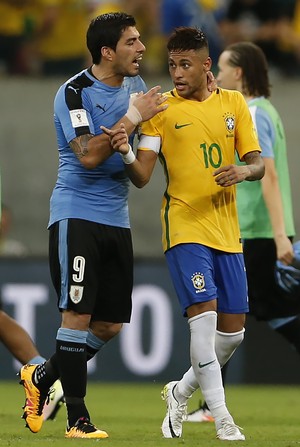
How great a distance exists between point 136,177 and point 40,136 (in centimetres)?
697

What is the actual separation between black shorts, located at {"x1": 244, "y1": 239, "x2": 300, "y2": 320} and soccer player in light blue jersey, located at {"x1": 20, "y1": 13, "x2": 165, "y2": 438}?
74.4 inches

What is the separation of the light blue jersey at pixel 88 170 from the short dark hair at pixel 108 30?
0.61 ft

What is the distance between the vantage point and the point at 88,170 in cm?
676

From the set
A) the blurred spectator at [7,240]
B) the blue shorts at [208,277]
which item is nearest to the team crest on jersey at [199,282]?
the blue shorts at [208,277]

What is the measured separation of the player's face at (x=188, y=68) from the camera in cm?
659

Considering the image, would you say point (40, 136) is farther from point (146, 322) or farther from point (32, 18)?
point (146, 322)

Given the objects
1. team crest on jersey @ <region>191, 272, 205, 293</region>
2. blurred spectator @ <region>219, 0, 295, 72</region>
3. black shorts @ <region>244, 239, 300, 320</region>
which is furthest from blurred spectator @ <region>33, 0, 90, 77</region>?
team crest on jersey @ <region>191, 272, 205, 293</region>

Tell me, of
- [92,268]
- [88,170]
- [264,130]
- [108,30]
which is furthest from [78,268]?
[264,130]

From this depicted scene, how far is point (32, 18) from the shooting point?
13922 millimetres

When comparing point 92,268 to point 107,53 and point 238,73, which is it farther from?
point 238,73

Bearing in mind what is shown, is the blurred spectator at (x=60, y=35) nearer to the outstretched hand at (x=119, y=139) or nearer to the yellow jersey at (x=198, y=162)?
the yellow jersey at (x=198, y=162)

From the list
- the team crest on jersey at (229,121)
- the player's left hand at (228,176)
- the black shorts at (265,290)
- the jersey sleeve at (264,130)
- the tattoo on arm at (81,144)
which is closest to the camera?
the player's left hand at (228,176)

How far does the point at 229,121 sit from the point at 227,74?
186cm

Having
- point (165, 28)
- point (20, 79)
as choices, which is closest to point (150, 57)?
point (165, 28)
